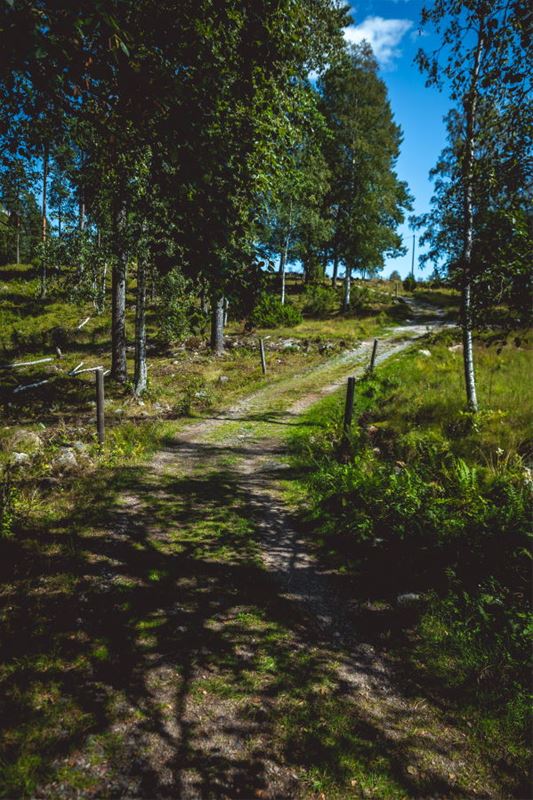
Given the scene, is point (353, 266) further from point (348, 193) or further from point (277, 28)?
point (277, 28)

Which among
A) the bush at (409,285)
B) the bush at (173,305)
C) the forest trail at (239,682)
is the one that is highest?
the bush at (409,285)

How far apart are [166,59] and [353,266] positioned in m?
32.5

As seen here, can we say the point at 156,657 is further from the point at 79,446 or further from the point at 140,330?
the point at 140,330

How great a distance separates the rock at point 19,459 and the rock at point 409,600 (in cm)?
705

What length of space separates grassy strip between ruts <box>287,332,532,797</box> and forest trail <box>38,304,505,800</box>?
37 centimetres

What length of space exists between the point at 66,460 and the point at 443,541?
23.0ft

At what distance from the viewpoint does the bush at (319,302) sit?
110 ft

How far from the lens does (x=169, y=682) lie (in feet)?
12.1

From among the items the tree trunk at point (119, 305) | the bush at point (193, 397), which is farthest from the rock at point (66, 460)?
the tree trunk at point (119, 305)

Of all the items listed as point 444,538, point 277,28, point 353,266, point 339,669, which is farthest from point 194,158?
point 353,266

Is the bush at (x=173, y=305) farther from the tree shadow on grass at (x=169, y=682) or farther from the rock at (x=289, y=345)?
the tree shadow on grass at (x=169, y=682)

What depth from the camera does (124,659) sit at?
3.83 m

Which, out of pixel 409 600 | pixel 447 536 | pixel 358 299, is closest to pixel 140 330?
pixel 447 536

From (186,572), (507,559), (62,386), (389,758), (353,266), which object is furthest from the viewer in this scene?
(353,266)
